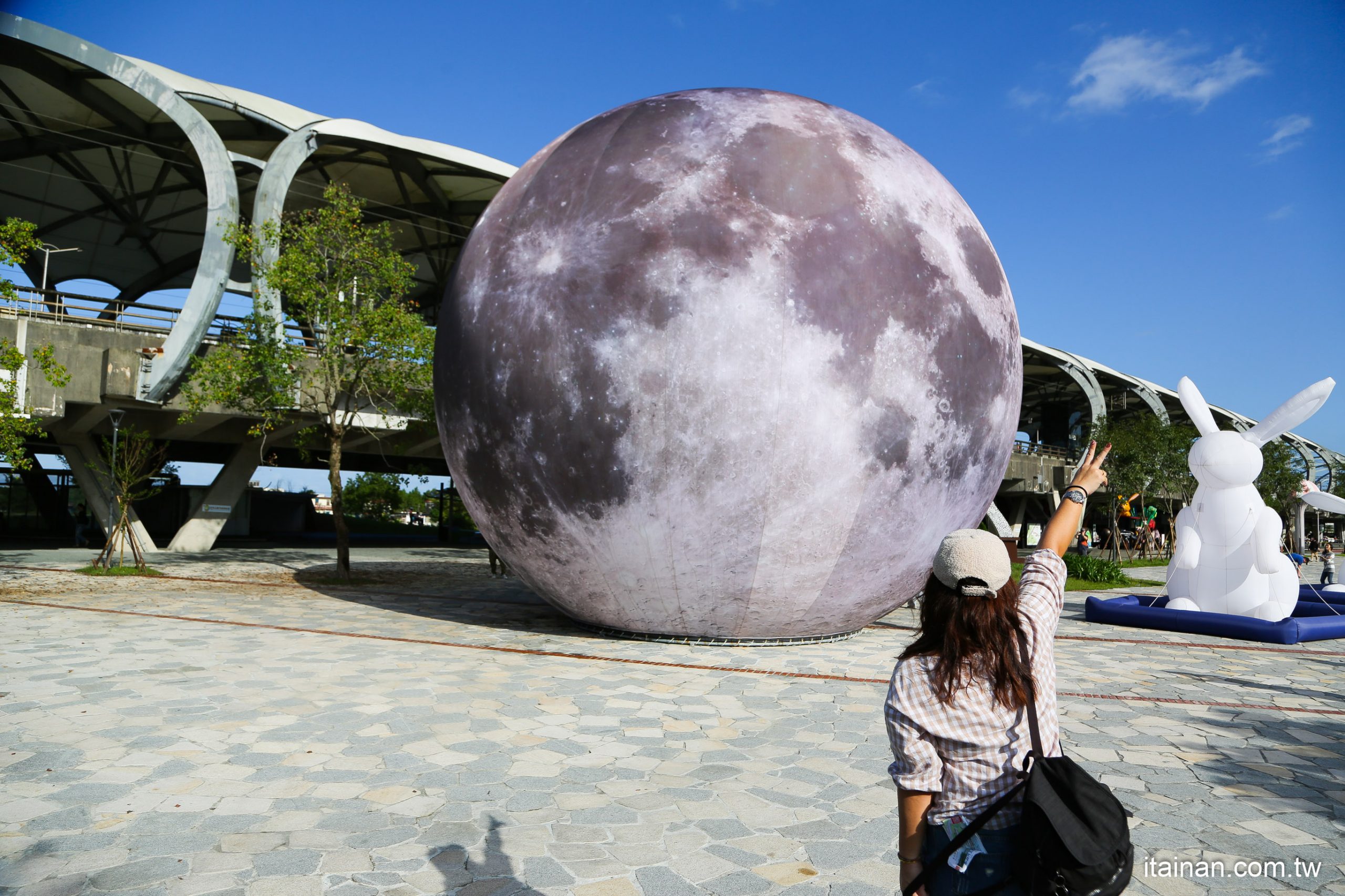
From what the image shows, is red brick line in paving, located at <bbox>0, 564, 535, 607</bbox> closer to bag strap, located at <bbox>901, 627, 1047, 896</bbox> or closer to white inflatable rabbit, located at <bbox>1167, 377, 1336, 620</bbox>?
white inflatable rabbit, located at <bbox>1167, 377, 1336, 620</bbox>

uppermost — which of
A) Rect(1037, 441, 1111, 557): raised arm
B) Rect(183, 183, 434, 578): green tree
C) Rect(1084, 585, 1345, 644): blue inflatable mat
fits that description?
Rect(183, 183, 434, 578): green tree

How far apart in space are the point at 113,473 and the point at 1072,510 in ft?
68.8

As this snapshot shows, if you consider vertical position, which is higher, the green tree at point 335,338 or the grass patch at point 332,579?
the green tree at point 335,338

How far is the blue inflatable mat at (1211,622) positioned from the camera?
12.1 meters

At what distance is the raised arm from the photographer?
10.0 feet

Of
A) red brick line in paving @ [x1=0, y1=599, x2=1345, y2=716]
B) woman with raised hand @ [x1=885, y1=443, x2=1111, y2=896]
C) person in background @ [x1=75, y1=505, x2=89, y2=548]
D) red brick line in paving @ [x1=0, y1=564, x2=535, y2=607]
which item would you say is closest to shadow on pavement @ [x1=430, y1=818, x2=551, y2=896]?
woman with raised hand @ [x1=885, y1=443, x2=1111, y2=896]

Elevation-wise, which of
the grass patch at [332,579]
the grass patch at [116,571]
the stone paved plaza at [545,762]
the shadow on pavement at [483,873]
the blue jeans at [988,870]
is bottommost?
the grass patch at [332,579]

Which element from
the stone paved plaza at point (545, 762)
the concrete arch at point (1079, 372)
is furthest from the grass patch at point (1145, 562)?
the stone paved plaza at point (545, 762)

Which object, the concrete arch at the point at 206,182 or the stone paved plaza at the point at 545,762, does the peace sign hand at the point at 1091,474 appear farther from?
the concrete arch at the point at 206,182

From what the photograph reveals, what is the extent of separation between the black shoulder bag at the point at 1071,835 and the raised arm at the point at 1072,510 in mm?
847

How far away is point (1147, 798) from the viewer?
541 cm

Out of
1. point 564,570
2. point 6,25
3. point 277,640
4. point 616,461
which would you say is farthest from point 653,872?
point 6,25

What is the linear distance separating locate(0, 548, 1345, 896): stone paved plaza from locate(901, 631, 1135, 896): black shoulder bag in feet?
6.98

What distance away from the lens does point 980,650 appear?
98.6 inches
